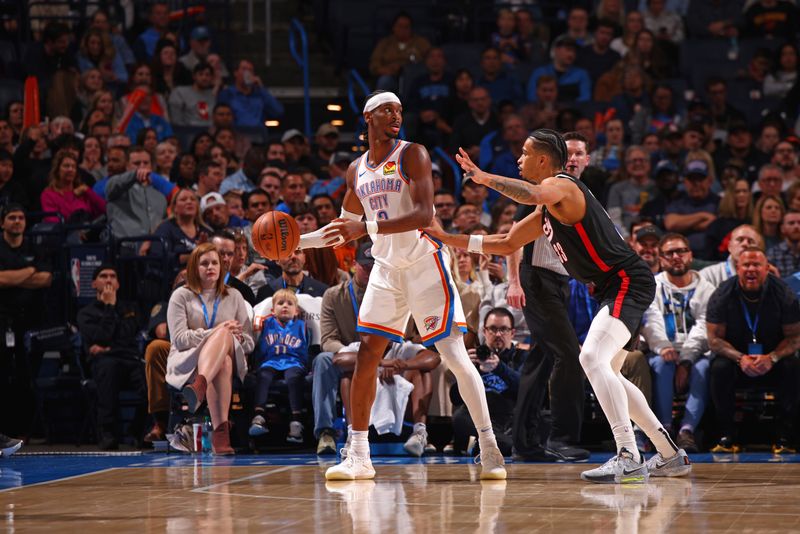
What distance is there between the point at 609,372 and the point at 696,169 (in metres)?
5.85

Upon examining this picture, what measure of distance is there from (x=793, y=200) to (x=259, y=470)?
19.4ft

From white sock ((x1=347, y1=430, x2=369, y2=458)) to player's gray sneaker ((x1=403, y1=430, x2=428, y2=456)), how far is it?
1.97 meters

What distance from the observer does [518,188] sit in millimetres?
6398

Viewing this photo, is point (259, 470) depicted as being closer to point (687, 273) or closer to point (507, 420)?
point (507, 420)

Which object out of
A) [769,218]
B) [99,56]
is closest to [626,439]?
[769,218]

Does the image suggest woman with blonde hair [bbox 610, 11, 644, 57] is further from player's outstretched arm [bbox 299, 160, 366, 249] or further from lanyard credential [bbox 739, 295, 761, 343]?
player's outstretched arm [bbox 299, 160, 366, 249]

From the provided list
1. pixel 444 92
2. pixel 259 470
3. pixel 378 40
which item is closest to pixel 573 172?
pixel 259 470

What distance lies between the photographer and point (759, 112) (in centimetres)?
1478

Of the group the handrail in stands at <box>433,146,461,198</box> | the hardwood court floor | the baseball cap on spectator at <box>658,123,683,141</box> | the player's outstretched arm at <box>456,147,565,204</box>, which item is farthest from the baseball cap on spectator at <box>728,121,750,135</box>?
the player's outstretched arm at <box>456,147,565,204</box>

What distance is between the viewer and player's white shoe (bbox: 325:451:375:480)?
273 inches

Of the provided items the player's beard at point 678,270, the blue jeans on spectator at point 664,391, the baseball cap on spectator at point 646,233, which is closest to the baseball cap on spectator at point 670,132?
the baseball cap on spectator at point 646,233

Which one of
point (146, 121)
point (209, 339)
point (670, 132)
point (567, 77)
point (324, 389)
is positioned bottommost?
point (324, 389)

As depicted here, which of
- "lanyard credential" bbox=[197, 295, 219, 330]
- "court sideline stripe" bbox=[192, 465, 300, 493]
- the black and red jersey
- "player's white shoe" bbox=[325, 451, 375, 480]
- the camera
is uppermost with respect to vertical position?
the black and red jersey

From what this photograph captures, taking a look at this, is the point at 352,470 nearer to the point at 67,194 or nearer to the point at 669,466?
the point at 669,466
